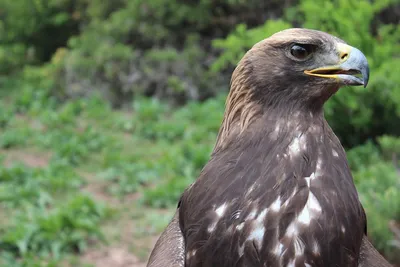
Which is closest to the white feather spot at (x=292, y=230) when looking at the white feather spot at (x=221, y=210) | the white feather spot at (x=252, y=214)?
the white feather spot at (x=252, y=214)

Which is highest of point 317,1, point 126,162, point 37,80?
point 317,1

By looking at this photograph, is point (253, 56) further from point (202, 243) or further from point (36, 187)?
point (36, 187)

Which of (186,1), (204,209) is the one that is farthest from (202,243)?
(186,1)

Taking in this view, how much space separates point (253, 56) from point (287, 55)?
140 mm

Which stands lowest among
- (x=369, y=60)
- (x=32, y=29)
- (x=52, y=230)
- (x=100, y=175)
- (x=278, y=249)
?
(x=100, y=175)

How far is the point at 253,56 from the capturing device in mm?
2309

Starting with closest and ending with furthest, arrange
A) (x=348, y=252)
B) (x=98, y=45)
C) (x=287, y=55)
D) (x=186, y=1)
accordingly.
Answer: (x=348, y=252), (x=287, y=55), (x=186, y=1), (x=98, y=45)

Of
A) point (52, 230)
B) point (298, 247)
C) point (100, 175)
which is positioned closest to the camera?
point (298, 247)

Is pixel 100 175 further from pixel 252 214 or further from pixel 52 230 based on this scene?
pixel 252 214

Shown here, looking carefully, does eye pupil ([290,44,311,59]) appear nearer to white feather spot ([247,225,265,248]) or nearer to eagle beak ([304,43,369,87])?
eagle beak ([304,43,369,87])

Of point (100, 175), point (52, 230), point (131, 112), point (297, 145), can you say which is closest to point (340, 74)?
point (297, 145)

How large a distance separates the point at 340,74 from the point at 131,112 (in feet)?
23.4

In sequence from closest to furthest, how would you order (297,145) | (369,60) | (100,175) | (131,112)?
(297,145) → (369,60) → (100,175) → (131,112)

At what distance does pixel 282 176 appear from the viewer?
2.12m
